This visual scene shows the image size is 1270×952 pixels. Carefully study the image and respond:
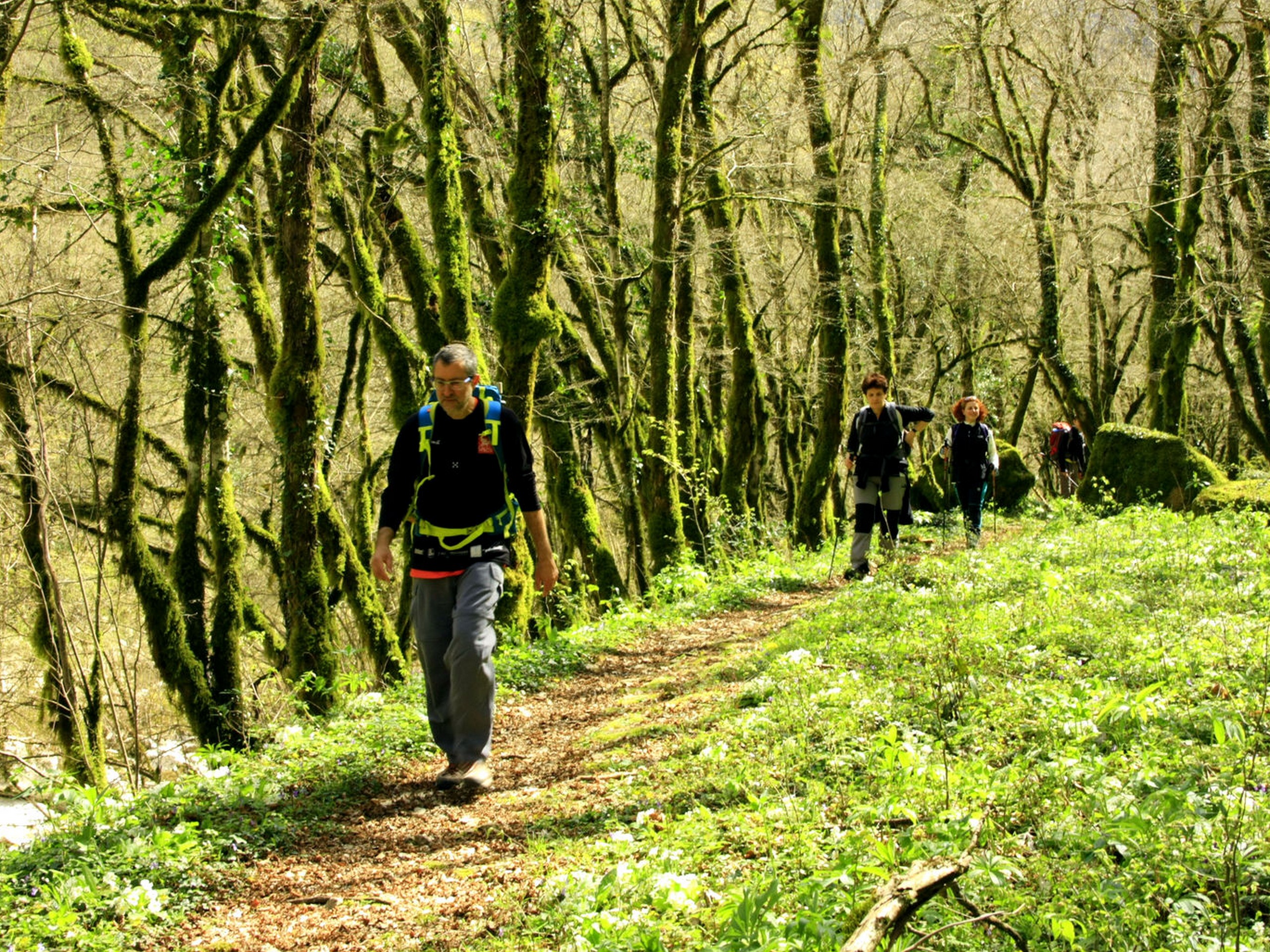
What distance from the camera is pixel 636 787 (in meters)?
4.86

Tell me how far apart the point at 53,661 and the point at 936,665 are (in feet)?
26.9

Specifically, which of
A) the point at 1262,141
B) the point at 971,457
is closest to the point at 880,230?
the point at 1262,141

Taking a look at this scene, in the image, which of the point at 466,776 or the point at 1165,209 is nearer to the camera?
the point at 466,776

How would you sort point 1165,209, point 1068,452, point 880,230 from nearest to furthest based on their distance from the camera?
1. point 1165,209
2. point 880,230
3. point 1068,452

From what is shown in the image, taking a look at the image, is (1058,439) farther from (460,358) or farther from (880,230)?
(460,358)

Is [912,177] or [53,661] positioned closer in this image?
[53,661]

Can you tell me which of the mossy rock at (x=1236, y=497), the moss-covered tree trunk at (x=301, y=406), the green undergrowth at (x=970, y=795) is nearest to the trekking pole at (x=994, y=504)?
the mossy rock at (x=1236, y=497)

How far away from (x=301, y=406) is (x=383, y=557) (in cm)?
465

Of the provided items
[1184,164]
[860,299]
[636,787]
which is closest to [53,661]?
[636,787]

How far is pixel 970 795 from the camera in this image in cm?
347

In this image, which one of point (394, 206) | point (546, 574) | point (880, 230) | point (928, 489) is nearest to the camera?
point (546, 574)

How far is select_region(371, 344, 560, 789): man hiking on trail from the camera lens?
5.42m

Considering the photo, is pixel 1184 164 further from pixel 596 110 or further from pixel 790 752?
pixel 790 752

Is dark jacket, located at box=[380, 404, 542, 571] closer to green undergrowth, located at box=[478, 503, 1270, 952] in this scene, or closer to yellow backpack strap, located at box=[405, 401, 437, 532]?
yellow backpack strap, located at box=[405, 401, 437, 532]
